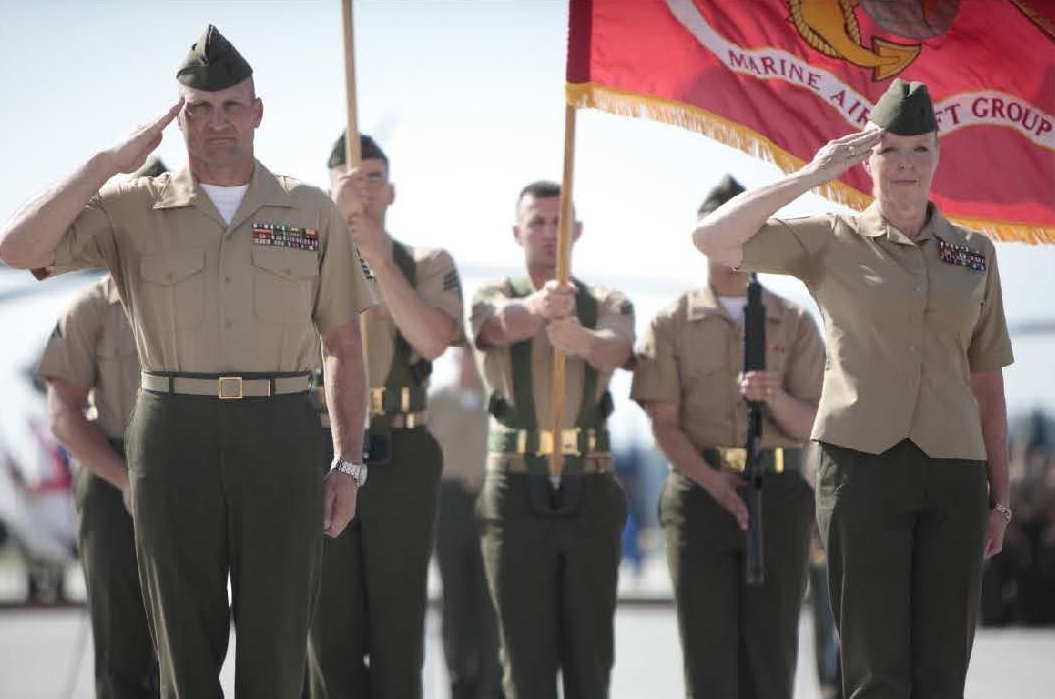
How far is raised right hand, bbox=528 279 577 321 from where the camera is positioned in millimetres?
7316

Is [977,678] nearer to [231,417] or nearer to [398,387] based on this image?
[398,387]

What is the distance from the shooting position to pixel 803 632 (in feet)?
44.7

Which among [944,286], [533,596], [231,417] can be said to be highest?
[944,286]

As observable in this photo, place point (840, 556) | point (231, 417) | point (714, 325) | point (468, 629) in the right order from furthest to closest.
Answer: point (468, 629) → point (714, 325) → point (840, 556) → point (231, 417)

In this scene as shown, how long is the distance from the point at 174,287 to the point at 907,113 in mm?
2224

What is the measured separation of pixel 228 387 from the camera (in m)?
5.18

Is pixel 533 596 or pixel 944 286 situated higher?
pixel 944 286

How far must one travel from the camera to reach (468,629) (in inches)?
409

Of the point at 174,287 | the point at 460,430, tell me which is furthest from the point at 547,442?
the point at 460,430

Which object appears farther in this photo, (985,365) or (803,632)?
(803,632)

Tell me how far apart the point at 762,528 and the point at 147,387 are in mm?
2896

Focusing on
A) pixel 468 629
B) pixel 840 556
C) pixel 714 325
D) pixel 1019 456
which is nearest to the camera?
pixel 840 556

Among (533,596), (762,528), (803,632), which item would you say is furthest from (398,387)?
(803,632)

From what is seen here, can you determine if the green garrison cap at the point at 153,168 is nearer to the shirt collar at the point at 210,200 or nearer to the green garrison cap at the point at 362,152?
the green garrison cap at the point at 362,152
